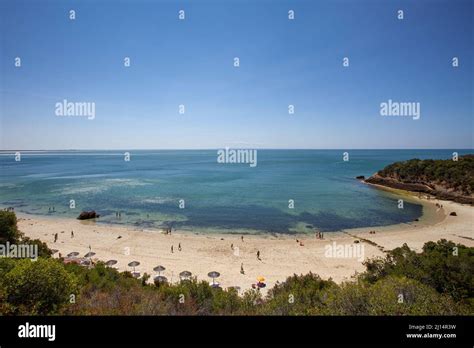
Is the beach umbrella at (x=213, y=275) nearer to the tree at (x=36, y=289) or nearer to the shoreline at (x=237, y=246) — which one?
the shoreline at (x=237, y=246)

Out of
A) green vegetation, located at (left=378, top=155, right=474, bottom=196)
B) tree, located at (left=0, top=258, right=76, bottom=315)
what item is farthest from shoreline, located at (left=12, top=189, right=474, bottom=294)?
green vegetation, located at (left=378, top=155, right=474, bottom=196)

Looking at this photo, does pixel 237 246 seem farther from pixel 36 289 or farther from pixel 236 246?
pixel 36 289

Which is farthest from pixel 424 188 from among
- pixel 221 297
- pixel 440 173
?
pixel 221 297

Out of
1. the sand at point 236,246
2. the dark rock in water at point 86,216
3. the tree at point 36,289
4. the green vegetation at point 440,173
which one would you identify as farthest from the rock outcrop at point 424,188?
the dark rock in water at point 86,216

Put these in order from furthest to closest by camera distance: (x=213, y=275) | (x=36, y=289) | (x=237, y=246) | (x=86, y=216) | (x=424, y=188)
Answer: (x=424, y=188), (x=86, y=216), (x=237, y=246), (x=213, y=275), (x=36, y=289)

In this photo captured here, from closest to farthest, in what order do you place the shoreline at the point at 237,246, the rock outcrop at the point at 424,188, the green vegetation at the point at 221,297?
the green vegetation at the point at 221,297 < the shoreline at the point at 237,246 < the rock outcrop at the point at 424,188

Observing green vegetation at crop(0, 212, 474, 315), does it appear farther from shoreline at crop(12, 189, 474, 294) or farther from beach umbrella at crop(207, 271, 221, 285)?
shoreline at crop(12, 189, 474, 294)
